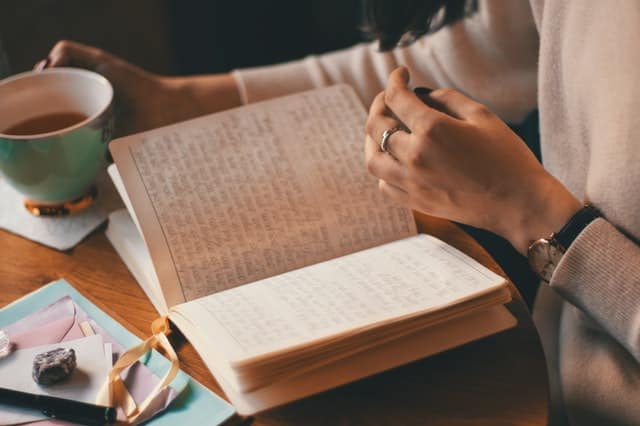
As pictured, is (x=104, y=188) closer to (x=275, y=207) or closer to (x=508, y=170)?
(x=275, y=207)

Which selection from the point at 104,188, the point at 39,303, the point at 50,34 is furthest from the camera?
the point at 50,34

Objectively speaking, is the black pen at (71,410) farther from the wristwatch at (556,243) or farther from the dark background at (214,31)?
the dark background at (214,31)

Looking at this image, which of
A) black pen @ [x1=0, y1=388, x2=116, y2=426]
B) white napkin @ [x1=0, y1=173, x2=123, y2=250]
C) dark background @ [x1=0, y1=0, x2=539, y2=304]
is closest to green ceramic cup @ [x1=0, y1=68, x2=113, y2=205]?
white napkin @ [x1=0, y1=173, x2=123, y2=250]

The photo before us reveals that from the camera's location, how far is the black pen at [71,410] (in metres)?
0.54

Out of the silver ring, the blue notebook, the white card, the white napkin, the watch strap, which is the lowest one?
the white napkin

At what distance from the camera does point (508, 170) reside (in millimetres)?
625

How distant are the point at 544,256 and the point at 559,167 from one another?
0.20 m

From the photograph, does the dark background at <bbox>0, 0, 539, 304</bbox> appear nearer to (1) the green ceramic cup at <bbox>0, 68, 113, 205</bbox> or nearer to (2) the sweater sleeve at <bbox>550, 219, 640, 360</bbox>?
(1) the green ceramic cup at <bbox>0, 68, 113, 205</bbox>

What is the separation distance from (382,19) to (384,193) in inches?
12.1

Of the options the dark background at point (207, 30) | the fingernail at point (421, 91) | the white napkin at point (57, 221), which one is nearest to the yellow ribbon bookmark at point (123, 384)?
the white napkin at point (57, 221)

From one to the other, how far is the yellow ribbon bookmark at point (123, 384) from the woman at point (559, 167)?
0.81ft

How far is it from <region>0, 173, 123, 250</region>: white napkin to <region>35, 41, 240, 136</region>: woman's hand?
3.8 inches

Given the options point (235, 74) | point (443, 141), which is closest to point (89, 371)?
point (443, 141)

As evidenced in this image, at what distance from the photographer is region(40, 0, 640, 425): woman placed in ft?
2.01
